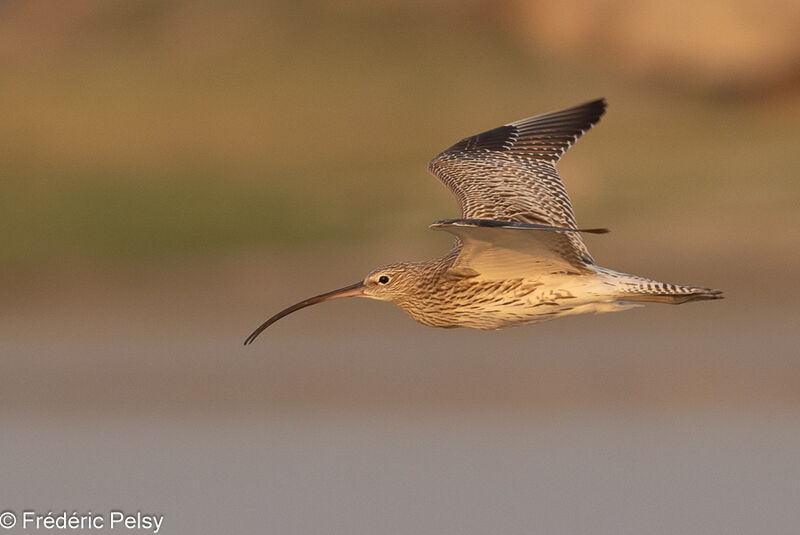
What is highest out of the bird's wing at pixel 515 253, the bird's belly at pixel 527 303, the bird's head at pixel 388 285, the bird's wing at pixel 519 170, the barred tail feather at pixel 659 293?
the bird's wing at pixel 519 170

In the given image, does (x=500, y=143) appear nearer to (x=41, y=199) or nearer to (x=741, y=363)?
(x=741, y=363)

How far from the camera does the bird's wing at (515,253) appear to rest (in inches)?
524

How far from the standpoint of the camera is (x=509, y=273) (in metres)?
14.0

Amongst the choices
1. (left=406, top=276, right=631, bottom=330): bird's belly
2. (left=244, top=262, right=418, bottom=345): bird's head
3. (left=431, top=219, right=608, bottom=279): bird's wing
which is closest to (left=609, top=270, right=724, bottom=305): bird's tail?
(left=406, top=276, right=631, bottom=330): bird's belly

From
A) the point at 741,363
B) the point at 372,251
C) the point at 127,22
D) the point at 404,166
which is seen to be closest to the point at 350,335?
the point at 372,251

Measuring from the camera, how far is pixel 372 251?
43.7 metres

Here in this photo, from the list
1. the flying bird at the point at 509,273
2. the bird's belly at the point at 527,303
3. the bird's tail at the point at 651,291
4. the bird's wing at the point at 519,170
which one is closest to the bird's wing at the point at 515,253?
the flying bird at the point at 509,273

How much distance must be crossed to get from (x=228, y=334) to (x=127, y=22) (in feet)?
70.7

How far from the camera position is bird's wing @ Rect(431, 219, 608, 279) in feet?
43.7

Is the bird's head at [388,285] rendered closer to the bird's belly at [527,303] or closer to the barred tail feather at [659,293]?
the bird's belly at [527,303]

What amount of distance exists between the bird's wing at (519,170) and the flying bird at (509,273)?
0.04ft

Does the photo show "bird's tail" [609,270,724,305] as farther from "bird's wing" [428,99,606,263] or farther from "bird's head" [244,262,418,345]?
"bird's head" [244,262,418,345]

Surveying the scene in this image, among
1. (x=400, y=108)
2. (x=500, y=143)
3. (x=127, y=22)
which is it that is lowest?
(x=500, y=143)

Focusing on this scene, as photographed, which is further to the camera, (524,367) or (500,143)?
(524,367)
